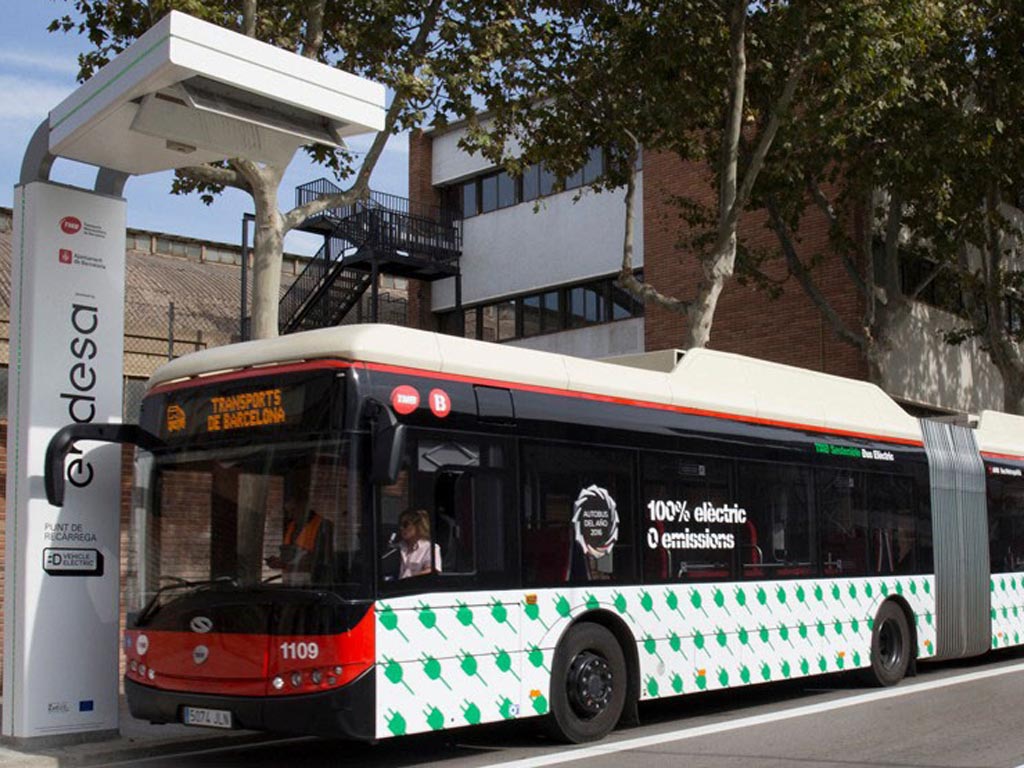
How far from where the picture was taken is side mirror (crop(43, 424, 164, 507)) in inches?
371

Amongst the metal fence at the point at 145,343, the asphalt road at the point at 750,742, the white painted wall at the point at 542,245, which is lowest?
the asphalt road at the point at 750,742

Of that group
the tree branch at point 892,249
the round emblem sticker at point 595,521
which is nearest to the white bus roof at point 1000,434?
the tree branch at point 892,249

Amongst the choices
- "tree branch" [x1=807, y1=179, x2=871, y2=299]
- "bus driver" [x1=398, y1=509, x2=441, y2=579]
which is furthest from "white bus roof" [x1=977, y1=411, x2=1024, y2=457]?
"bus driver" [x1=398, y1=509, x2=441, y2=579]

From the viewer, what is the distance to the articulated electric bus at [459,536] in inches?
340

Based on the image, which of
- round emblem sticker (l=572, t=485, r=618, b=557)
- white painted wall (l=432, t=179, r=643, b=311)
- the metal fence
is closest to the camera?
round emblem sticker (l=572, t=485, r=618, b=557)

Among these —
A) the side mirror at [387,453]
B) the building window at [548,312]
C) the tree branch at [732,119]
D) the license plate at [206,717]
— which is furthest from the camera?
the building window at [548,312]

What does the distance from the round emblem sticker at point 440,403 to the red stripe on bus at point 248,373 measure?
0.75m

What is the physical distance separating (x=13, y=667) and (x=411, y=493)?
344 cm

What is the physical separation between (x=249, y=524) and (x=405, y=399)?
1.34m

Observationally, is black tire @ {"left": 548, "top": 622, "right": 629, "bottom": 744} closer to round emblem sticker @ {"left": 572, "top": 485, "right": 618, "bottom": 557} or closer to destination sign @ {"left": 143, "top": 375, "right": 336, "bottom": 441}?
round emblem sticker @ {"left": 572, "top": 485, "right": 618, "bottom": 557}

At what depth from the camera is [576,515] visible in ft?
33.9

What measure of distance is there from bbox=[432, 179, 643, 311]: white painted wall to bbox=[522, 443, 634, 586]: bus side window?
19775 millimetres

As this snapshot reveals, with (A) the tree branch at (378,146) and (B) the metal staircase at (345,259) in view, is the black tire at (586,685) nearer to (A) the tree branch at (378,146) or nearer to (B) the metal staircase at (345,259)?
(A) the tree branch at (378,146)

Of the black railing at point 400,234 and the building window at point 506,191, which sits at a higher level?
the building window at point 506,191
